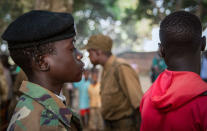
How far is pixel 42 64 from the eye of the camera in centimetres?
145

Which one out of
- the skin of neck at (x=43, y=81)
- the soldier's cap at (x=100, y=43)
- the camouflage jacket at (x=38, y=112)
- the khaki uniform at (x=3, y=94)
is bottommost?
the khaki uniform at (x=3, y=94)

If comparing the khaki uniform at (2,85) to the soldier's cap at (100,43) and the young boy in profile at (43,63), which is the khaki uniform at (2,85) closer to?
the soldier's cap at (100,43)

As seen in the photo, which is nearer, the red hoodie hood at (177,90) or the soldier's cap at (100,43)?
the red hoodie hood at (177,90)

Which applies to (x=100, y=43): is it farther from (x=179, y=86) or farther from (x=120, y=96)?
(x=179, y=86)

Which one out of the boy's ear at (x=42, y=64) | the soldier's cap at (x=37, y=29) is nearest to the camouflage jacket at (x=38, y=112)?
the boy's ear at (x=42, y=64)

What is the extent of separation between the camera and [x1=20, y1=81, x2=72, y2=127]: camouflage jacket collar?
4.43ft

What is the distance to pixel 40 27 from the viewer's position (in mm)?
1358

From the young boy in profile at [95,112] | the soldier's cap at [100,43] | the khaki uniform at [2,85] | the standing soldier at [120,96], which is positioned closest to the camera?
the standing soldier at [120,96]

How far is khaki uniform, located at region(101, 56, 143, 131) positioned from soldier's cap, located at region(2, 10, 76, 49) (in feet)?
6.25

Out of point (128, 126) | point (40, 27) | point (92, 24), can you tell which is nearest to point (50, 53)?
point (40, 27)

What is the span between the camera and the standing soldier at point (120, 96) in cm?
319

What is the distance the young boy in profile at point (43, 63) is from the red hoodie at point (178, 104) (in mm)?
511

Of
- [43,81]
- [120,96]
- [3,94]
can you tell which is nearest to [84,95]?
[3,94]

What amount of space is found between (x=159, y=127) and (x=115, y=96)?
72.6 inches
